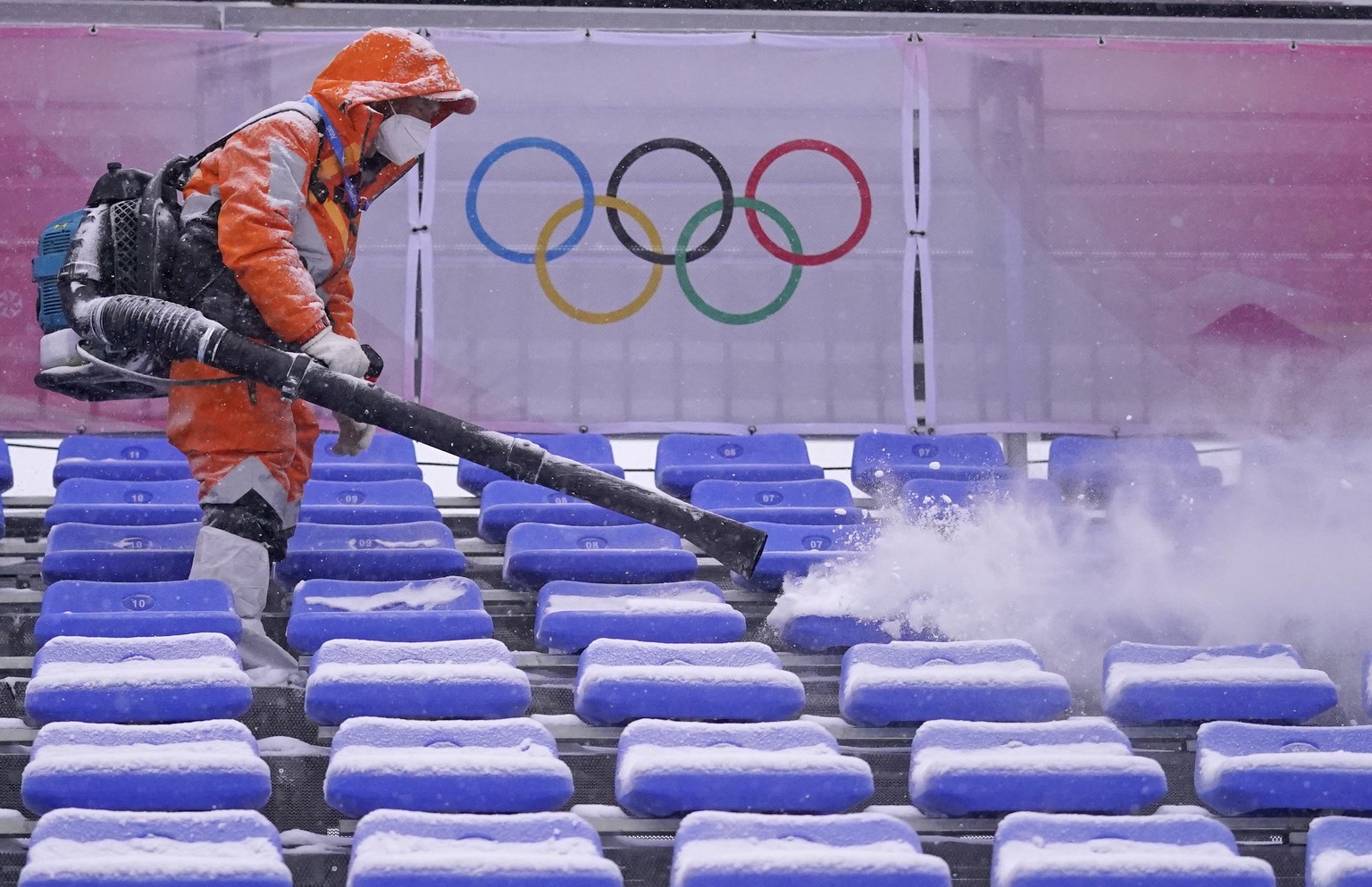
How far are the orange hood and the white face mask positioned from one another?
66 mm

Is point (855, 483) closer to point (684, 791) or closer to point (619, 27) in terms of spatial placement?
point (619, 27)

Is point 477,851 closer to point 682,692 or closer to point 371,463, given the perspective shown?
point 682,692

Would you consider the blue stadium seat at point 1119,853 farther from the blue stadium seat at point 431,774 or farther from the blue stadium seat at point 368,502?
the blue stadium seat at point 368,502

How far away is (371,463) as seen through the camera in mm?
5594

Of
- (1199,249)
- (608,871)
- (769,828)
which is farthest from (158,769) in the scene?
(1199,249)

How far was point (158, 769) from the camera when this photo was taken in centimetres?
331

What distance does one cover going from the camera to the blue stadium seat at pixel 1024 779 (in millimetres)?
3518

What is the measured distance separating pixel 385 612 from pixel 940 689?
4.39 ft

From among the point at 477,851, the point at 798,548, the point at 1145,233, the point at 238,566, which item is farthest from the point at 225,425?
the point at 1145,233

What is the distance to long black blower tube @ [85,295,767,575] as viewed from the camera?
416 cm

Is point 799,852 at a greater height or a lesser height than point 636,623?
lesser

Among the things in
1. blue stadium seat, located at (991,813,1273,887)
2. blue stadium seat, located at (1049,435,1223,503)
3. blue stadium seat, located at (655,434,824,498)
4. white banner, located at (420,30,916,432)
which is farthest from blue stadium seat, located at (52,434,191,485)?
blue stadium seat, located at (991,813,1273,887)

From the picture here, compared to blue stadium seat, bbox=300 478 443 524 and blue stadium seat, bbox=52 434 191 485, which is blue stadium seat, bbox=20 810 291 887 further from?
blue stadium seat, bbox=52 434 191 485

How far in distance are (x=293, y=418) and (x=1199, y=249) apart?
3.26 meters
